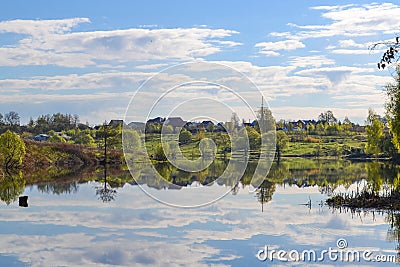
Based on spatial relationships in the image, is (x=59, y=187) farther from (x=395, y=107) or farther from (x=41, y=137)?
(x=41, y=137)

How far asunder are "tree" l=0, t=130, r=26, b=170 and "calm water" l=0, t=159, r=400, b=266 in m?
27.9

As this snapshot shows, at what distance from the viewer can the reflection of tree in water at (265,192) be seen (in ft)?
90.2

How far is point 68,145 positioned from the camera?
73188mm

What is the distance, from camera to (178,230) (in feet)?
61.7

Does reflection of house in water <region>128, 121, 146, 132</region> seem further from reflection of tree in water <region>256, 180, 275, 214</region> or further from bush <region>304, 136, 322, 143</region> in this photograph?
bush <region>304, 136, 322, 143</region>

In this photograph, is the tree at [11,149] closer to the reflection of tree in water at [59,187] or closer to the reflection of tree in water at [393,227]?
the reflection of tree in water at [59,187]

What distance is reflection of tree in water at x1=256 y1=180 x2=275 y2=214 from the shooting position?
27506 millimetres

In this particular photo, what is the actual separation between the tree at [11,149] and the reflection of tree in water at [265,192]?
28.5 meters

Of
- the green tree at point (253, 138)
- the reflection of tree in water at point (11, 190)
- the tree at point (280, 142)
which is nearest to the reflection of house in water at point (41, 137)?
the tree at point (280, 142)

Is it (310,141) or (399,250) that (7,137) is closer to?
(399,250)

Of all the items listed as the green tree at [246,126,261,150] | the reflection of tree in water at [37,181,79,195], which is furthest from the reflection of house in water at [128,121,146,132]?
the green tree at [246,126,261,150]

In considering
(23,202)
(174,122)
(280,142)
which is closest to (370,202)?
(174,122)

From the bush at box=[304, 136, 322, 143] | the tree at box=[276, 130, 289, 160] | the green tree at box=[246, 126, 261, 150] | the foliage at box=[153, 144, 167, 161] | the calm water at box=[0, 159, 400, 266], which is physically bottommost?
the calm water at box=[0, 159, 400, 266]

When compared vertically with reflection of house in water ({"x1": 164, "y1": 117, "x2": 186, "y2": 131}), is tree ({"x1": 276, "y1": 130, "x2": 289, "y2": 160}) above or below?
above
